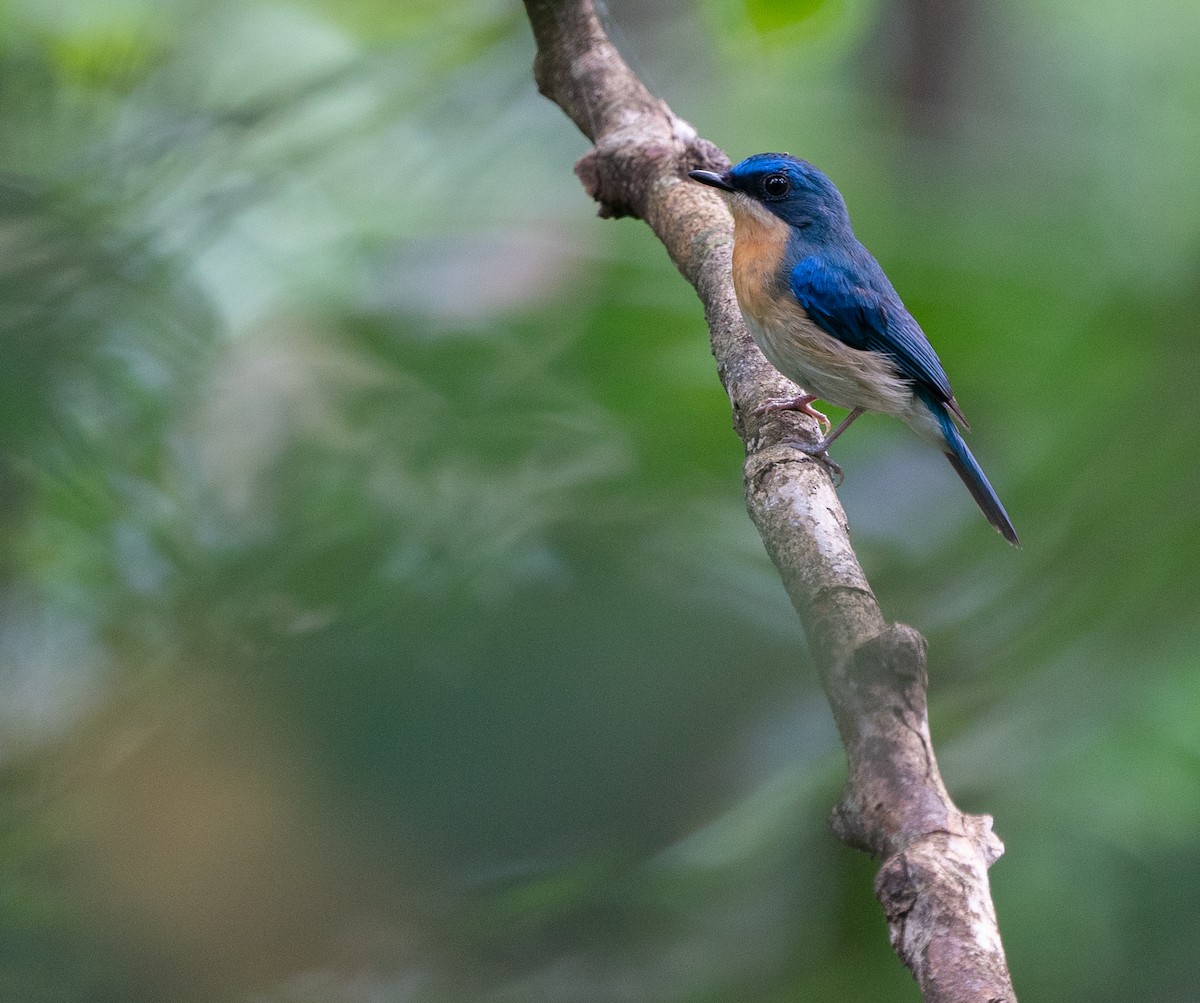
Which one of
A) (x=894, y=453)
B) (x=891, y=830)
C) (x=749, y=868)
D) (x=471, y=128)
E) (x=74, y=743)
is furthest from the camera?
(x=471, y=128)

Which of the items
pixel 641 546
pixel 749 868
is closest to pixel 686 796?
pixel 641 546

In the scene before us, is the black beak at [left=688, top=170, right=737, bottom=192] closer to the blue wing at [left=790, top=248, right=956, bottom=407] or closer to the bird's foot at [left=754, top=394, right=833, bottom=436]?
the blue wing at [left=790, top=248, right=956, bottom=407]

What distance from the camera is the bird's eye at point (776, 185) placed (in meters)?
3.37

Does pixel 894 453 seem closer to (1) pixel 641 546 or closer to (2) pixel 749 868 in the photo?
(2) pixel 749 868

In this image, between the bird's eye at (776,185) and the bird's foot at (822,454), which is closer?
the bird's foot at (822,454)

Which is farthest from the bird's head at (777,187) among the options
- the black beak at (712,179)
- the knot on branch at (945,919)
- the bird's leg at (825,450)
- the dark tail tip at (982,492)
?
the knot on branch at (945,919)

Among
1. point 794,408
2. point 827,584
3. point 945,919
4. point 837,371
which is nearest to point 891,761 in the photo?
point 945,919

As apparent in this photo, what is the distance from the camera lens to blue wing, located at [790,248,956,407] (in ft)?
10.8

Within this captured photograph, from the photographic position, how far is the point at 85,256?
5.29 ft

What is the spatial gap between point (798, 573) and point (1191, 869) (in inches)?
29.9

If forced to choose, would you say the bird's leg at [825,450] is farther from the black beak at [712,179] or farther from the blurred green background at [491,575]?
the black beak at [712,179]

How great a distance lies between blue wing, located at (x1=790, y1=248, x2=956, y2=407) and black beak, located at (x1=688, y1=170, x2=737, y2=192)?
1.01ft

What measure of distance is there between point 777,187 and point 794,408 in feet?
2.91

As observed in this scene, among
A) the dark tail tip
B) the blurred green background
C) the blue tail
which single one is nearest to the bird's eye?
the blurred green background
